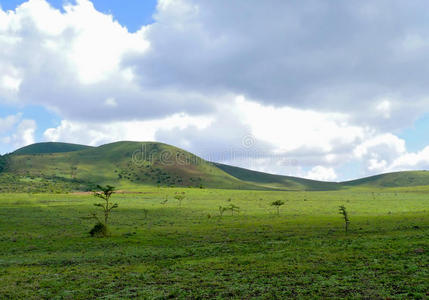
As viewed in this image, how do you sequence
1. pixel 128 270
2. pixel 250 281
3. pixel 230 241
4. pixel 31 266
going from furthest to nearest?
1. pixel 230 241
2. pixel 31 266
3. pixel 128 270
4. pixel 250 281

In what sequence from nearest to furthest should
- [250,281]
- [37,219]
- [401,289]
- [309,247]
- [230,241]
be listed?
[401,289] → [250,281] → [309,247] → [230,241] → [37,219]

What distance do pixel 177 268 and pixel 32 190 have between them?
149454mm

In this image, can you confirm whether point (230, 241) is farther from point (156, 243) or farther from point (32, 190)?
point (32, 190)

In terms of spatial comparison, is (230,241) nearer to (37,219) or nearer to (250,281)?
(250,281)

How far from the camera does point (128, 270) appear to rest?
26.7 m

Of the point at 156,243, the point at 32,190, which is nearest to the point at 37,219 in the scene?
the point at 156,243

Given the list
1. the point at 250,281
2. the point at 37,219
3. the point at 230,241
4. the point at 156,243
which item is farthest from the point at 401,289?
the point at 37,219

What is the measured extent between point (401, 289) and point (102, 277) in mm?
18465

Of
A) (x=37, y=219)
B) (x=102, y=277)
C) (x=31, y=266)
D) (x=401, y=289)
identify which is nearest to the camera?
(x=401, y=289)

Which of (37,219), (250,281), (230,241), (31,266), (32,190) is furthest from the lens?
(32,190)

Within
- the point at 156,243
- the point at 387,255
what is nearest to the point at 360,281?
the point at 387,255

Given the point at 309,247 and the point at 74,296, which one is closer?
the point at 74,296

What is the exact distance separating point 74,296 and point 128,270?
6.58m

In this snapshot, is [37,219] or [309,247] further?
[37,219]
